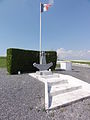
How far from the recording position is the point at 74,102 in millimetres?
3750

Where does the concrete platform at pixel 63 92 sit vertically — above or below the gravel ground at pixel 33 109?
below

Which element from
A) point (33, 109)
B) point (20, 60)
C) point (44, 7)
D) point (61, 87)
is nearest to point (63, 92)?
point (61, 87)

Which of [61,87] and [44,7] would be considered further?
[44,7]

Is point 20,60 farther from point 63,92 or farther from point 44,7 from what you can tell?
point 63,92

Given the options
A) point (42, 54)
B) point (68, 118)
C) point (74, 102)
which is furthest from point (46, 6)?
point (68, 118)

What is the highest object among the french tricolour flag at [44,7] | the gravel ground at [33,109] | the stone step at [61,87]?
the french tricolour flag at [44,7]

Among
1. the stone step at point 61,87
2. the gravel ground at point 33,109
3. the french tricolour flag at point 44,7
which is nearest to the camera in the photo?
the gravel ground at point 33,109

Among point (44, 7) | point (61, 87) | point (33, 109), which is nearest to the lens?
point (33, 109)

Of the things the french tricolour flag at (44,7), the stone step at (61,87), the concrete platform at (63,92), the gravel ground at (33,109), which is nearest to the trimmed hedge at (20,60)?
the concrete platform at (63,92)

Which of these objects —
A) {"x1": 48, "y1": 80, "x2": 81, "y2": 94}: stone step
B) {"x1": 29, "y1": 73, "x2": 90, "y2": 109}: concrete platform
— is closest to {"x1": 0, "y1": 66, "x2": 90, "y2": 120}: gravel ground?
{"x1": 29, "y1": 73, "x2": 90, "y2": 109}: concrete platform

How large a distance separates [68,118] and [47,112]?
0.63 m

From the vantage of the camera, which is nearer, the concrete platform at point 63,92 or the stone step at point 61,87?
the concrete platform at point 63,92

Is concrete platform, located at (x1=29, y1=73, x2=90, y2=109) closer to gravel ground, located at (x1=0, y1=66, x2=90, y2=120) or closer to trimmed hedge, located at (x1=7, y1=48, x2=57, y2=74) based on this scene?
gravel ground, located at (x1=0, y1=66, x2=90, y2=120)

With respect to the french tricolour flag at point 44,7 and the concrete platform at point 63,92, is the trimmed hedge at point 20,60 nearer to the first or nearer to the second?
the concrete platform at point 63,92
